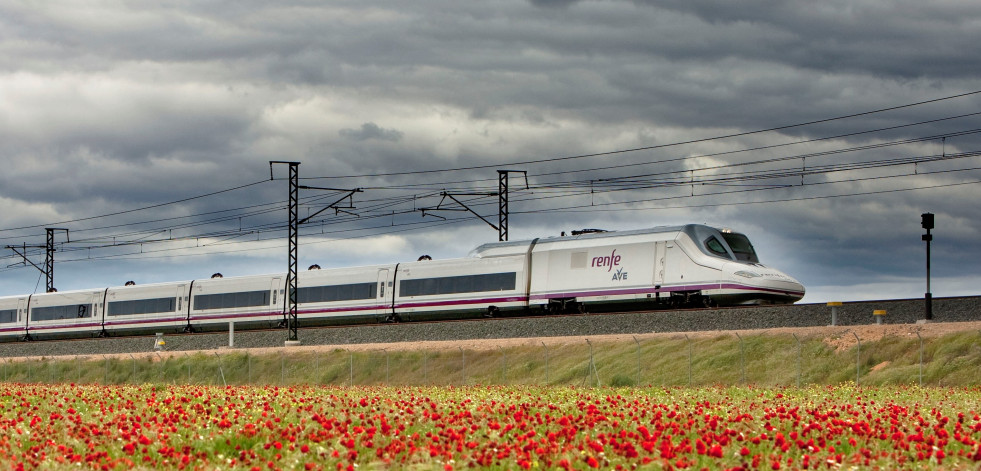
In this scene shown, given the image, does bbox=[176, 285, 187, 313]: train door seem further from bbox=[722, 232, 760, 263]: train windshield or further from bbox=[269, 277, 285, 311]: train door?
bbox=[722, 232, 760, 263]: train windshield

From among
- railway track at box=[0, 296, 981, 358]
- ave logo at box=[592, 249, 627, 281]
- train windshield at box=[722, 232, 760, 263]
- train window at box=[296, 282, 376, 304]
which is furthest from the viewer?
train window at box=[296, 282, 376, 304]

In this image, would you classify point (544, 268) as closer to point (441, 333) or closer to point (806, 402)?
point (441, 333)

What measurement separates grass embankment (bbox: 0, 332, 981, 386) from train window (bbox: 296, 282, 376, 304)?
7.05 meters

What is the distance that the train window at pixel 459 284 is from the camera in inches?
1871

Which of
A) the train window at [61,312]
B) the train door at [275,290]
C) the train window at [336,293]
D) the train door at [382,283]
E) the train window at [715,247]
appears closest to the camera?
the train window at [715,247]

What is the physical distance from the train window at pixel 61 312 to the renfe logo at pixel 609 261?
1714 inches

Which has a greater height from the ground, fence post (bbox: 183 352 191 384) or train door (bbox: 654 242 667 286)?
train door (bbox: 654 242 667 286)

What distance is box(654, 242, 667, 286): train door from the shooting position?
134 ft

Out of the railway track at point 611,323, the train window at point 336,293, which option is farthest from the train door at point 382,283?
the railway track at point 611,323

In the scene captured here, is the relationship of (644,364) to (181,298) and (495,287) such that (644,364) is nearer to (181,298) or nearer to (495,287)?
(495,287)

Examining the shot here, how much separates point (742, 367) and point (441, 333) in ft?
59.6

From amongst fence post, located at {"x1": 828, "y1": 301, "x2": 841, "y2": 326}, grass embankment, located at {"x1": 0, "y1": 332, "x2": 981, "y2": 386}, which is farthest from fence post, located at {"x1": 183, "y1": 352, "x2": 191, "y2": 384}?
fence post, located at {"x1": 828, "y1": 301, "x2": 841, "y2": 326}

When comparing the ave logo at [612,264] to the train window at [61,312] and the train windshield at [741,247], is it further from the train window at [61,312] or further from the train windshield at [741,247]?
the train window at [61,312]

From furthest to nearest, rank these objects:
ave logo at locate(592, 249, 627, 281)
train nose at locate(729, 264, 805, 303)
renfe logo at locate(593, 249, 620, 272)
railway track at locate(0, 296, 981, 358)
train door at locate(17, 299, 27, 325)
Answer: train door at locate(17, 299, 27, 325), renfe logo at locate(593, 249, 620, 272), ave logo at locate(592, 249, 627, 281), train nose at locate(729, 264, 805, 303), railway track at locate(0, 296, 981, 358)
